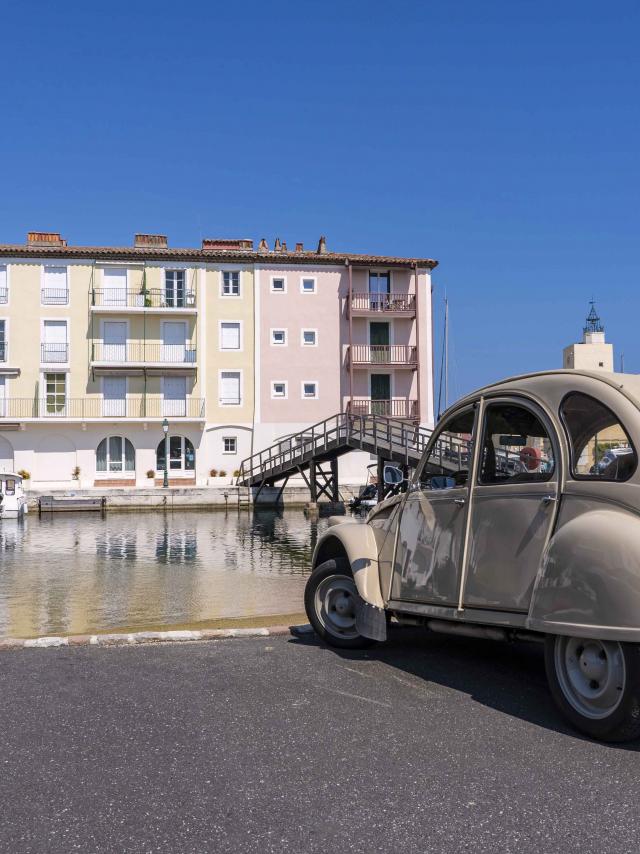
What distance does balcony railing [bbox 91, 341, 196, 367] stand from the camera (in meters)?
48.1

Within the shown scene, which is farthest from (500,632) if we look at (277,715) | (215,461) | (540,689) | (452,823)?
(215,461)

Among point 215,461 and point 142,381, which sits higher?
point 142,381

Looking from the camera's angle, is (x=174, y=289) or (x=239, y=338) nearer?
(x=174, y=289)

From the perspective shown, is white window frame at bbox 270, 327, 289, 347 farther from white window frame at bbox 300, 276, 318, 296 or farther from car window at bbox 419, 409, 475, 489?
car window at bbox 419, 409, 475, 489

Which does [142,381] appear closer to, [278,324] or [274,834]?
[278,324]

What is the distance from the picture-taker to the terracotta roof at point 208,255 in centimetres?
4778

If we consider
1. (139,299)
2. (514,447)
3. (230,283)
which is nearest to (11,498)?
(139,299)

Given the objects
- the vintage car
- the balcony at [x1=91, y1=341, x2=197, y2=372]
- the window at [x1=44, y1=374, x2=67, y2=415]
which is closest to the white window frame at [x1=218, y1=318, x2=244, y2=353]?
the balcony at [x1=91, y1=341, x2=197, y2=372]

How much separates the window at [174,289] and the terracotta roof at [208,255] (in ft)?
3.00

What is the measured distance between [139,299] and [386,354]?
14.6 m

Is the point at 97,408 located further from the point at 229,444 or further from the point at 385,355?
the point at 385,355

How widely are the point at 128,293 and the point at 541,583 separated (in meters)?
46.1

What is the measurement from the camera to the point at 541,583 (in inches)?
190

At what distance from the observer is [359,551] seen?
6.71 m
